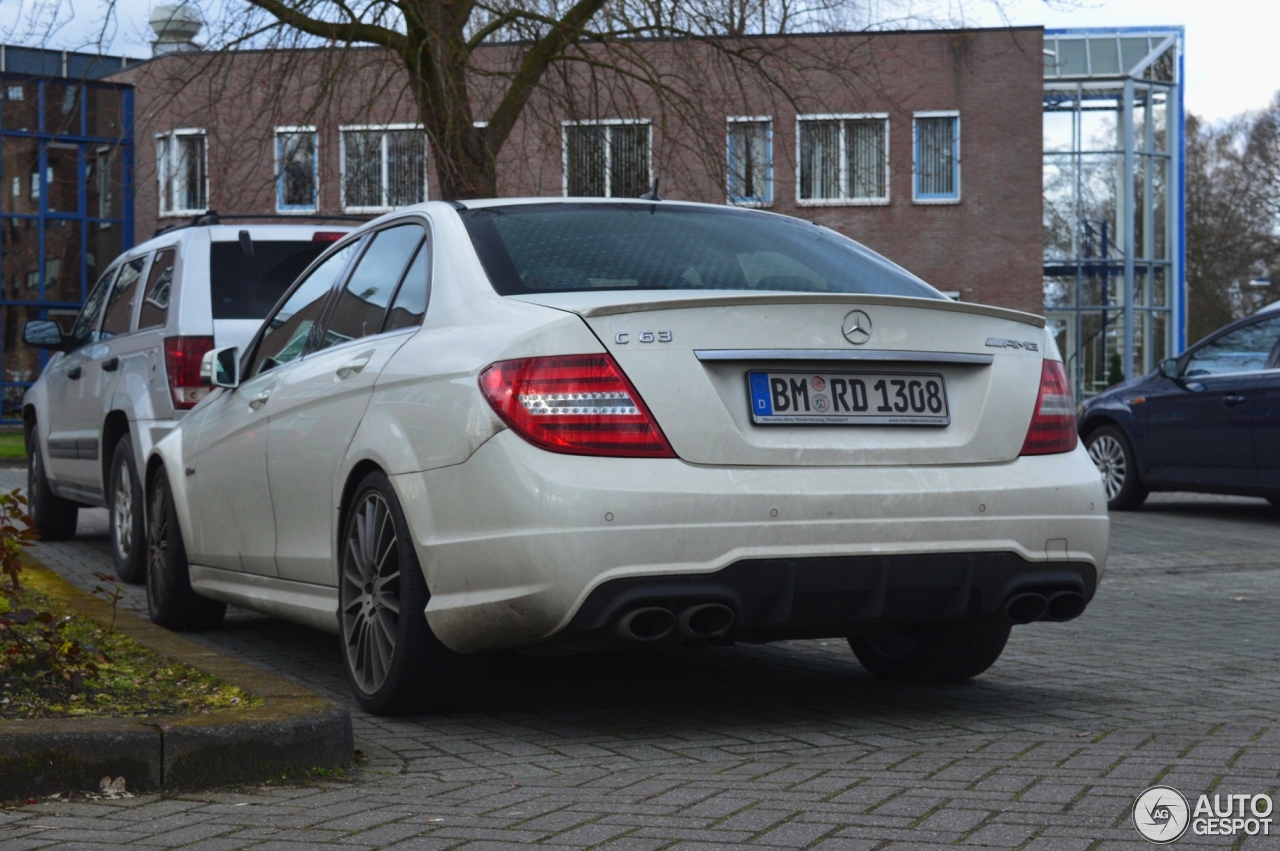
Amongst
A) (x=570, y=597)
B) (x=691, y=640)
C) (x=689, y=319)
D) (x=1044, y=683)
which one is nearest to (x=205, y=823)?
(x=570, y=597)

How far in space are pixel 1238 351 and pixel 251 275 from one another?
7.88 meters

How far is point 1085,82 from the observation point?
3628cm

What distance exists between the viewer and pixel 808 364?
4520 mm

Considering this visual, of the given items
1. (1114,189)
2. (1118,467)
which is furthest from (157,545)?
(1114,189)

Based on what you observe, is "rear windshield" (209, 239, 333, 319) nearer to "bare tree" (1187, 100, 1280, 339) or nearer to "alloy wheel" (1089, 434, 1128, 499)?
"alloy wheel" (1089, 434, 1128, 499)

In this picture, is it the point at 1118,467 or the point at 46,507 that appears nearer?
the point at 46,507

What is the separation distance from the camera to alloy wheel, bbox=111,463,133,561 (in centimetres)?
862

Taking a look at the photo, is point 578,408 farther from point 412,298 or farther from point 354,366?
point 354,366

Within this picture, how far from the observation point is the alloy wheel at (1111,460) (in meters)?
14.0

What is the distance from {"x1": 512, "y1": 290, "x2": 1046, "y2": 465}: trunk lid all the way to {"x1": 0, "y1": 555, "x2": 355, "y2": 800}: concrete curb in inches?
46.0

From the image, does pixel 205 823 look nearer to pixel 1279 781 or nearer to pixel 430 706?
pixel 430 706

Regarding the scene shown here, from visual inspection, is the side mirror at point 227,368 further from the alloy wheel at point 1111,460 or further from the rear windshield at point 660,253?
the alloy wheel at point 1111,460

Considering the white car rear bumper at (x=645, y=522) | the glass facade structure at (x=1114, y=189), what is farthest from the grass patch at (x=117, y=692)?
the glass facade structure at (x=1114, y=189)

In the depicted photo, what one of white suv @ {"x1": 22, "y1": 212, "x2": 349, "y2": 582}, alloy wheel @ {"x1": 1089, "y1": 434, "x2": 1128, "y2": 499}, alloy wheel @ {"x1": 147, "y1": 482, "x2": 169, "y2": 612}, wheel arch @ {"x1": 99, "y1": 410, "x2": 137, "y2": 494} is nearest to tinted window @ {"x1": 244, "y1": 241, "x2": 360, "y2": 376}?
alloy wheel @ {"x1": 147, "y1": 482, "x2": 169, "y2": 612}
